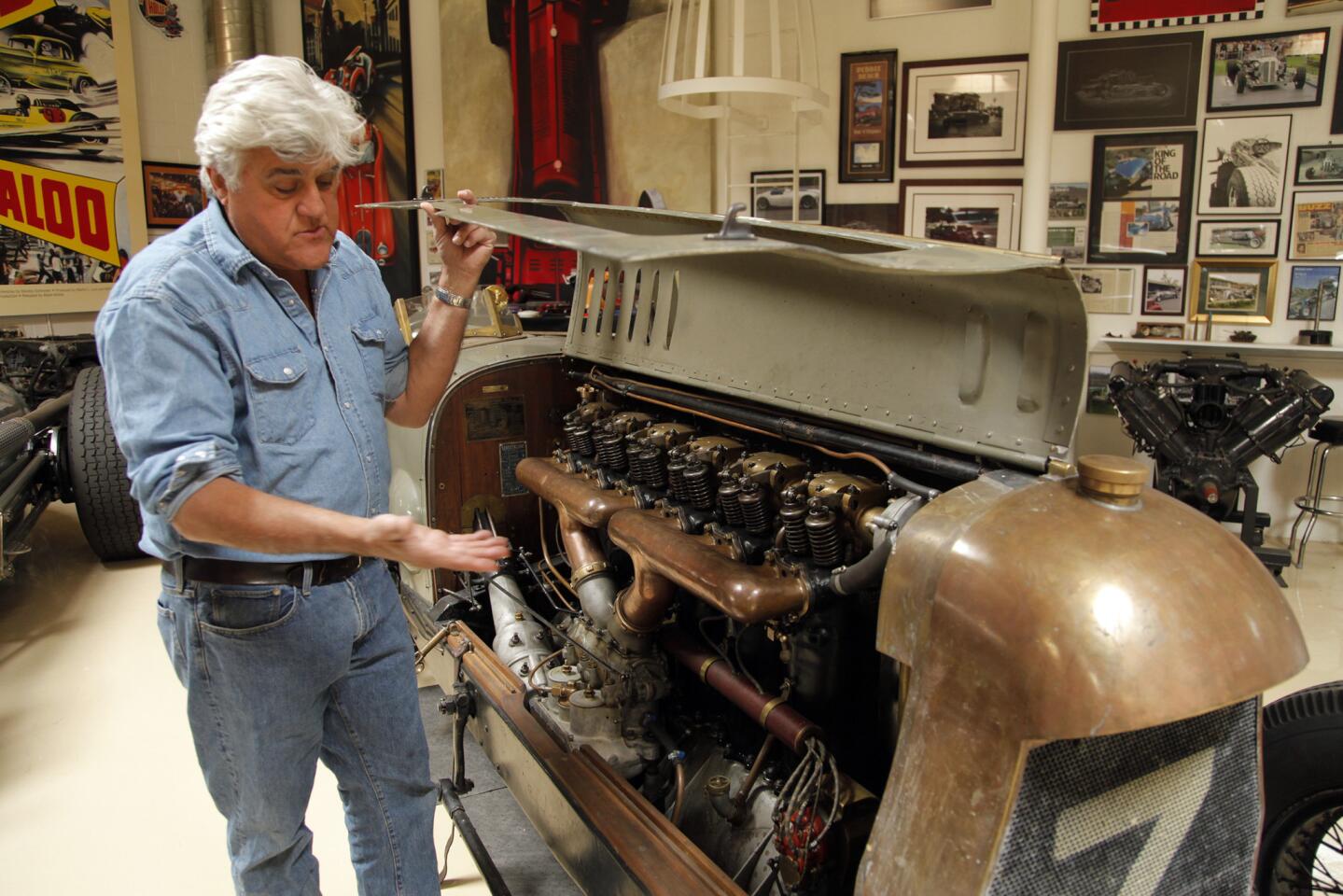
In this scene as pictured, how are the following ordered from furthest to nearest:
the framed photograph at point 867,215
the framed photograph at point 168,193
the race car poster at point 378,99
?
the framed photograph at point 168,193 < the race car poster at point 378,99 < the framed photograph at point 867,215

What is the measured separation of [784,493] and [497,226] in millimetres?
819

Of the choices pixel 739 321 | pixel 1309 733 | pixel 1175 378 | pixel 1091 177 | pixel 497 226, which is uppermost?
pixel 1091 177

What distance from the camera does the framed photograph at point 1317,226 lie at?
4832 millimetres

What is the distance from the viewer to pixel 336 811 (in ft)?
9.37

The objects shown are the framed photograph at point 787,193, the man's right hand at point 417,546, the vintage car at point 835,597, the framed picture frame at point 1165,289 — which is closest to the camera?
the vintage car at point 835,597

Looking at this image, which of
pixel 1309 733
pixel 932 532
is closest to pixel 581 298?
pixel 932 532

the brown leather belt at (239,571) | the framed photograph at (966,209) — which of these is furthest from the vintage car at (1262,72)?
the brown leather belt at (239,571)

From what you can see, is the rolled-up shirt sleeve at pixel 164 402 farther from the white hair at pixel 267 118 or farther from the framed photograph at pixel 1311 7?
the framed photograph at pixel 1311 7

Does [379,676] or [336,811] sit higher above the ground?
[379,676]

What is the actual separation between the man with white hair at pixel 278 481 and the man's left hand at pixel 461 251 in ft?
0.04

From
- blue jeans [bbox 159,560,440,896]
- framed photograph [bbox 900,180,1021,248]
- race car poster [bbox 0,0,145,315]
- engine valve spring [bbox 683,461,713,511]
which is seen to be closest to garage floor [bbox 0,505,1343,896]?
blue jeans [bbox 159,560,440,896]

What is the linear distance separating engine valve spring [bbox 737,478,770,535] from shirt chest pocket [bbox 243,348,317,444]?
922 mm

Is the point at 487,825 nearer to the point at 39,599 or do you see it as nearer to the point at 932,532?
the point at 932,532

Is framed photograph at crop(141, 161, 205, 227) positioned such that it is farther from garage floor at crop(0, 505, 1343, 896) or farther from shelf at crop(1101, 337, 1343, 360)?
shelf at crop(1101, 337, 1343, 360)
